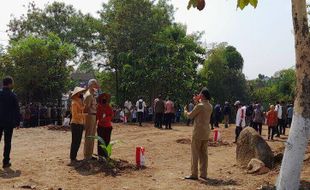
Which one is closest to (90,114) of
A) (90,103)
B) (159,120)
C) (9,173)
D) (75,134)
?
(90,103)

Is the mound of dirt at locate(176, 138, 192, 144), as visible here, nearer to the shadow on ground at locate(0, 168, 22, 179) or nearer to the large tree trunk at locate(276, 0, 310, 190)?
the shadow on ground at locate(0, 168, 22, 179)

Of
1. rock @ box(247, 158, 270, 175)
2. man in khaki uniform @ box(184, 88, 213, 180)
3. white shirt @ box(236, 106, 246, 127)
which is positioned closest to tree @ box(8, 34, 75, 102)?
white shirt @ box(236, 106, 246, 127)

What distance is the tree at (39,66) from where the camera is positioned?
98.9ft

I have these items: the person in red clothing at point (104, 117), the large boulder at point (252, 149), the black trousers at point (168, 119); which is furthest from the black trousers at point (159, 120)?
the person in red clothing at point (104, 117)

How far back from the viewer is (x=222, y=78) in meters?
48.5

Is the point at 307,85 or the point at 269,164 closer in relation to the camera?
the point at 307,85

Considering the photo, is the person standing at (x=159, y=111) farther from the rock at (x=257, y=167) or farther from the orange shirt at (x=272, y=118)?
the rock at (x=257, y=167)

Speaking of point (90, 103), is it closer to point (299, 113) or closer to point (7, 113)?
point (7, 113)

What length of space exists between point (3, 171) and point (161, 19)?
28182 mm

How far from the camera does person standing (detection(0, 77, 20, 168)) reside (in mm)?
10680

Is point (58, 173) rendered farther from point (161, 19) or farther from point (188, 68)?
point (161, 19)

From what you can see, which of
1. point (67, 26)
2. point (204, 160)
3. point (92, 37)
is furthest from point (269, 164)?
point (67, 26)

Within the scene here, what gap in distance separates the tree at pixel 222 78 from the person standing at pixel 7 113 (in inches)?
1337

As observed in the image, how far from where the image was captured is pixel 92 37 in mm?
42531
